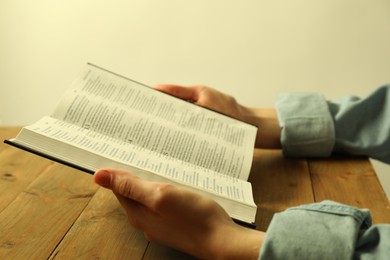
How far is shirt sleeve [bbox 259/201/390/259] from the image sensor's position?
0.49 m

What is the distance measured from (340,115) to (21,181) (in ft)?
1.60

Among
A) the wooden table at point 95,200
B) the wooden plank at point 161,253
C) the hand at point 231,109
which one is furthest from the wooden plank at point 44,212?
the hand at point 231,109

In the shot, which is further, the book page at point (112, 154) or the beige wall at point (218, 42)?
the beige wall at point (218, 42)

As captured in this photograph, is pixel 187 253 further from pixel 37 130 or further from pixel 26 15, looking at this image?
pixel 26 15

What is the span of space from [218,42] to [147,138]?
26.0 inches

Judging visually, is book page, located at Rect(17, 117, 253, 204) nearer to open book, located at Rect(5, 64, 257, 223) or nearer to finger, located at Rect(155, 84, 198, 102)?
open book, located at Rect(5, 64, 257, 223)

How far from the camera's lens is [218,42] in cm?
129

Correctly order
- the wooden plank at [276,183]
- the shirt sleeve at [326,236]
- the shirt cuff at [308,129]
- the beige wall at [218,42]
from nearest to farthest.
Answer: the shirt sleeve at [326,236]
the wooden plank at [276,183]
the shirt cuff at [308,129]
the beige wall at [218,42]

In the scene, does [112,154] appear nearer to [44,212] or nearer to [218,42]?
[44,212]

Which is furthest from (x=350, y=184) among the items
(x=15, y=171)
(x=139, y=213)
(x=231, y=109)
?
(x=15, y=171)

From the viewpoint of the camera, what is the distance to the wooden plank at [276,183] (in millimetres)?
662

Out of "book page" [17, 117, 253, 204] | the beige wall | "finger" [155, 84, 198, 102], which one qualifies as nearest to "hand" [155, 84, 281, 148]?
"finger" [155, 84, 198, 102]

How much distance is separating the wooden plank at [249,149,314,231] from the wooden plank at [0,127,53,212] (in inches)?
12.2

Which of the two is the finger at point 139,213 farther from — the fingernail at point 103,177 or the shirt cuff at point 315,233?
the shirt cuff at point 315,233
